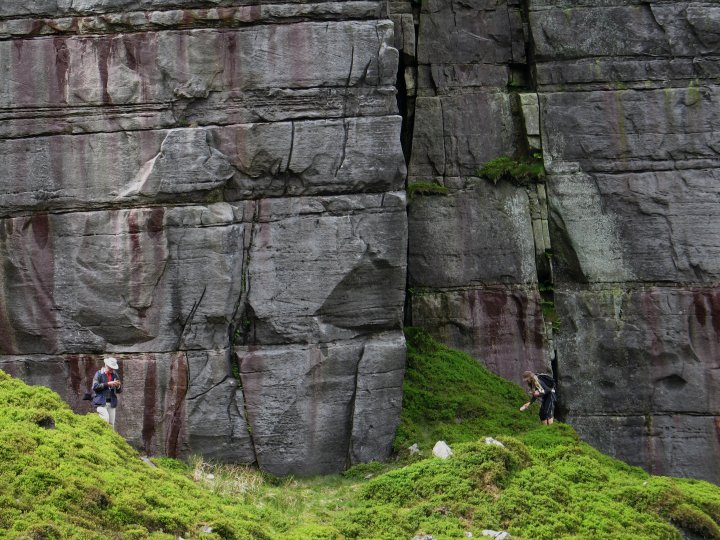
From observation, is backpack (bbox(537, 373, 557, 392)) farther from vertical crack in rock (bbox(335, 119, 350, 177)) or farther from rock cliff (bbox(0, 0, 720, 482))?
vertical crack in rock (bbox(335, 119, 350, 177))

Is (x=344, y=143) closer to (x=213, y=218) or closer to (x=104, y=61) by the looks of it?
(x=213, y=218)

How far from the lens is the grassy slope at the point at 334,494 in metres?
8.88

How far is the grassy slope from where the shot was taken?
29.1 feet

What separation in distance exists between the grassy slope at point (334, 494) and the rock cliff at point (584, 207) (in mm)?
2205

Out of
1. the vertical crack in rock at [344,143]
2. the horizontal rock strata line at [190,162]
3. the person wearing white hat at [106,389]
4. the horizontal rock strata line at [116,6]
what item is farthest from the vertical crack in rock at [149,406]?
the horizontal rock strata line at [116,6]

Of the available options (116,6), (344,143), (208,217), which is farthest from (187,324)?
(116,6)

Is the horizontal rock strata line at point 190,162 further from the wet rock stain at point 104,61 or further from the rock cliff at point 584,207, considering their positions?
the rock cliff at point 584,207

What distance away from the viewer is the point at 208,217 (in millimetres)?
14328

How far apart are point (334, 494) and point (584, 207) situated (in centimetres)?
716

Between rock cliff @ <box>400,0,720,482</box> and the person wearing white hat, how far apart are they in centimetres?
604

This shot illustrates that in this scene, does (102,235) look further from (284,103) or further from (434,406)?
(434,406)

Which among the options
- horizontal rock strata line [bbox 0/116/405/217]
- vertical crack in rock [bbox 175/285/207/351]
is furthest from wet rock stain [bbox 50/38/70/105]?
vertical crack in rock [bbox 175/285/207/351]

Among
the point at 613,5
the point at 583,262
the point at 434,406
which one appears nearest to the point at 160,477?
the point at 434,406

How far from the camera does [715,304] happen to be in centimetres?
1582
